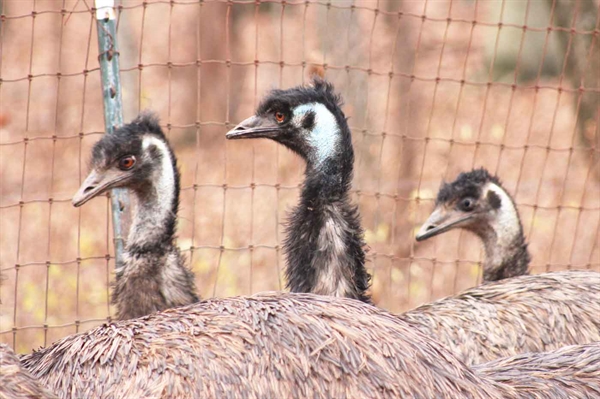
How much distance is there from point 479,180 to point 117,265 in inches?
85.5

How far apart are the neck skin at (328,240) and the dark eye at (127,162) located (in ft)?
3.01

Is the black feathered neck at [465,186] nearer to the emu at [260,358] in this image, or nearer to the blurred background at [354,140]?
the blurred background at [354,140]

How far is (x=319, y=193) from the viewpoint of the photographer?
4.94 meters

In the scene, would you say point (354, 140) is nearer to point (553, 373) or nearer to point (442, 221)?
point (442, 221)

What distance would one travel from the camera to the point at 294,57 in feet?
44.5

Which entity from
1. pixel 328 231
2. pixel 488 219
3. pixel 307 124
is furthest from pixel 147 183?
pixel 488 219

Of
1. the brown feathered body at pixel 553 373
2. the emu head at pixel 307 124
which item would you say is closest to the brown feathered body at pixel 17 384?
the brown feathered body at pixel 553 373

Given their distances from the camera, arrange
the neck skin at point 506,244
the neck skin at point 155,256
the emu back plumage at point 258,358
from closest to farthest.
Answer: the emu back plumage at point 258,358, the neck skin at point 155,256, the neck skin at point 506,244

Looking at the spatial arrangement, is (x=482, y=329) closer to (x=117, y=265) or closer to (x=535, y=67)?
(x=117, y=265)

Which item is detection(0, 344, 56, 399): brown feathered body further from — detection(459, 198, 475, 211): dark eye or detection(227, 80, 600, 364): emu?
detection(459, 198, 475, 211): dark eye

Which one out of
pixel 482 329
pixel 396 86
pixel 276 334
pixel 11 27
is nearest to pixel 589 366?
pixel 276 334

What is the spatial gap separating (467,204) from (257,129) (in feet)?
5.44

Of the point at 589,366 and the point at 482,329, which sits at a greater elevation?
the point at 589,366

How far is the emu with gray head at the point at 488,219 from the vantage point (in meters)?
6.28
